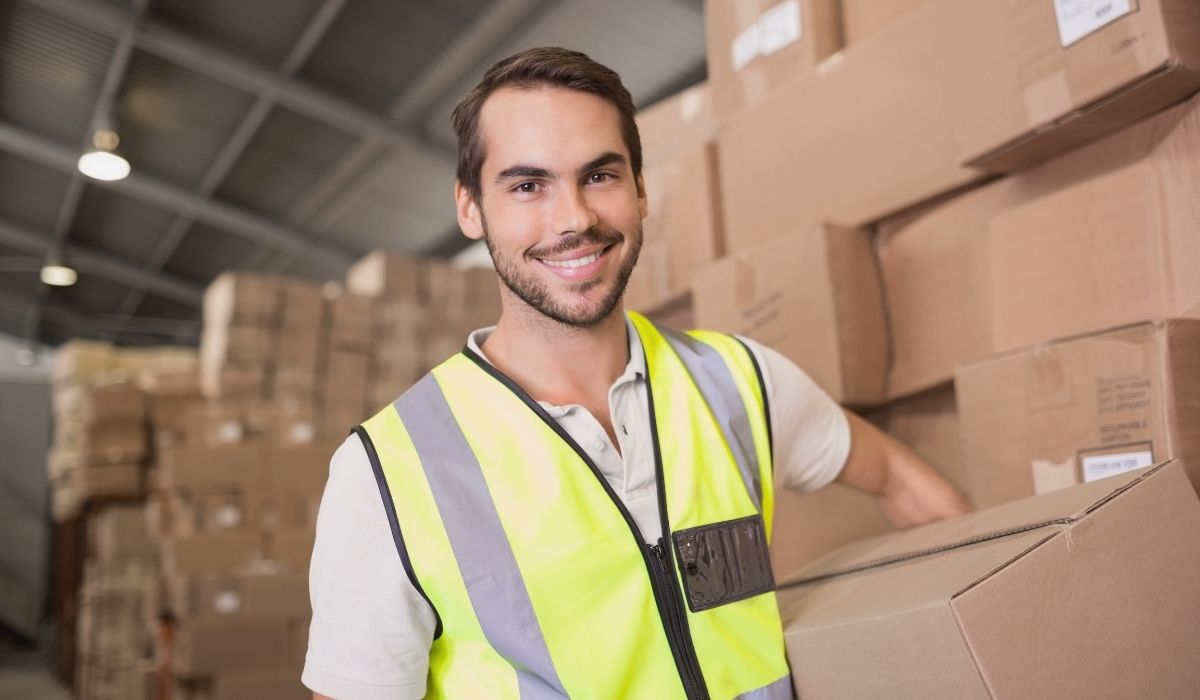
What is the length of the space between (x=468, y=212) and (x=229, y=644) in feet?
12.5

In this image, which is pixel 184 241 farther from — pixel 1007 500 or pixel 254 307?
pixel 1007 500

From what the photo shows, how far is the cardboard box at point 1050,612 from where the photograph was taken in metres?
0.95

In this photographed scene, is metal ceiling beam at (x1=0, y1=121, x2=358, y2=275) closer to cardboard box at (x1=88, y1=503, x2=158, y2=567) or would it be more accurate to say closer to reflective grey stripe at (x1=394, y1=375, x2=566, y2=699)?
cardboard box at (x1=88, y1=503, x2=158, y2=567)

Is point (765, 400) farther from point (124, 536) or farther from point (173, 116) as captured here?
point (173, 116)

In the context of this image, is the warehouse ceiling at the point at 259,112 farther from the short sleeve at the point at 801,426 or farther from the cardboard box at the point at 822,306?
the short sleeve at the point at 801,426

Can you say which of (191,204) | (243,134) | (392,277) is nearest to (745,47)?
(392,277)

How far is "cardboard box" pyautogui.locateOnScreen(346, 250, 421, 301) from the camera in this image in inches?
206

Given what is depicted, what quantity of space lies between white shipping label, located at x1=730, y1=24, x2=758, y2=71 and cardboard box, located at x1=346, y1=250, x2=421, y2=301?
334 cm

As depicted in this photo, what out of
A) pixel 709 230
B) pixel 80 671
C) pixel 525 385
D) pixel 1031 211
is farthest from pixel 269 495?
pixel 1031 211

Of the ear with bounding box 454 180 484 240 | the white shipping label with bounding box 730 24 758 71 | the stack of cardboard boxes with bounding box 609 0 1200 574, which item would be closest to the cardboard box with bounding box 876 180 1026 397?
the stack of cardboard boxes with bounding box 609 0 1200 574

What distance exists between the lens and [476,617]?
1168 millimetres

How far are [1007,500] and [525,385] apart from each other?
0.76 m

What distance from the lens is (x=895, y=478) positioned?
1.60 m

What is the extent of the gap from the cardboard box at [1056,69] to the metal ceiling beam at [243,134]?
511 cm
